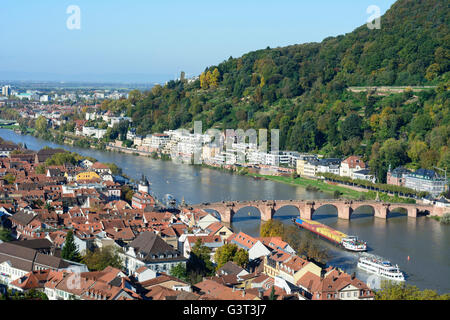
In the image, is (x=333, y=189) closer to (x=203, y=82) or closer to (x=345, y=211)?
(x=345, y=211)

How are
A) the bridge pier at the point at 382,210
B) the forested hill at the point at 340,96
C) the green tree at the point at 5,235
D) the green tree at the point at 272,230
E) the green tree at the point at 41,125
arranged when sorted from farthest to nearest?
the green tree at the point at 41,125
the forested hill at the point at 340,96
the bridge pier at the point at 382,210
the green tree at the point at 272,230
the green tree at the point at 5,235

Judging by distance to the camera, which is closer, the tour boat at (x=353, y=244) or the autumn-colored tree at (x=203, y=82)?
the tour boat at (x=353, y=244)

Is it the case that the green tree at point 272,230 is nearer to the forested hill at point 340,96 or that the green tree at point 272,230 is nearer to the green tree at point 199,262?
the green tree at point 199,262

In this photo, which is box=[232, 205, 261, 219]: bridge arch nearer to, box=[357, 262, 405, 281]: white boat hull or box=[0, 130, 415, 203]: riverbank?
box=[0, 130, 415, 203]: riverbank

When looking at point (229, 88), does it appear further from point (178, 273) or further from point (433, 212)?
point (178, 273)

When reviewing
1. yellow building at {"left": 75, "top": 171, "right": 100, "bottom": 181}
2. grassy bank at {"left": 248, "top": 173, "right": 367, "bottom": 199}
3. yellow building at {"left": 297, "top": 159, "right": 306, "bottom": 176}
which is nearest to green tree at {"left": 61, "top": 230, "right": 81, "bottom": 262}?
yellow building at {"left": 75, "top": 171, "right": 100, "bottom": 181}

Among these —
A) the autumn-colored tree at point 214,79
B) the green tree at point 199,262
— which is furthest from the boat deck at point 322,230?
the autumn-colored tree at point 214,79
